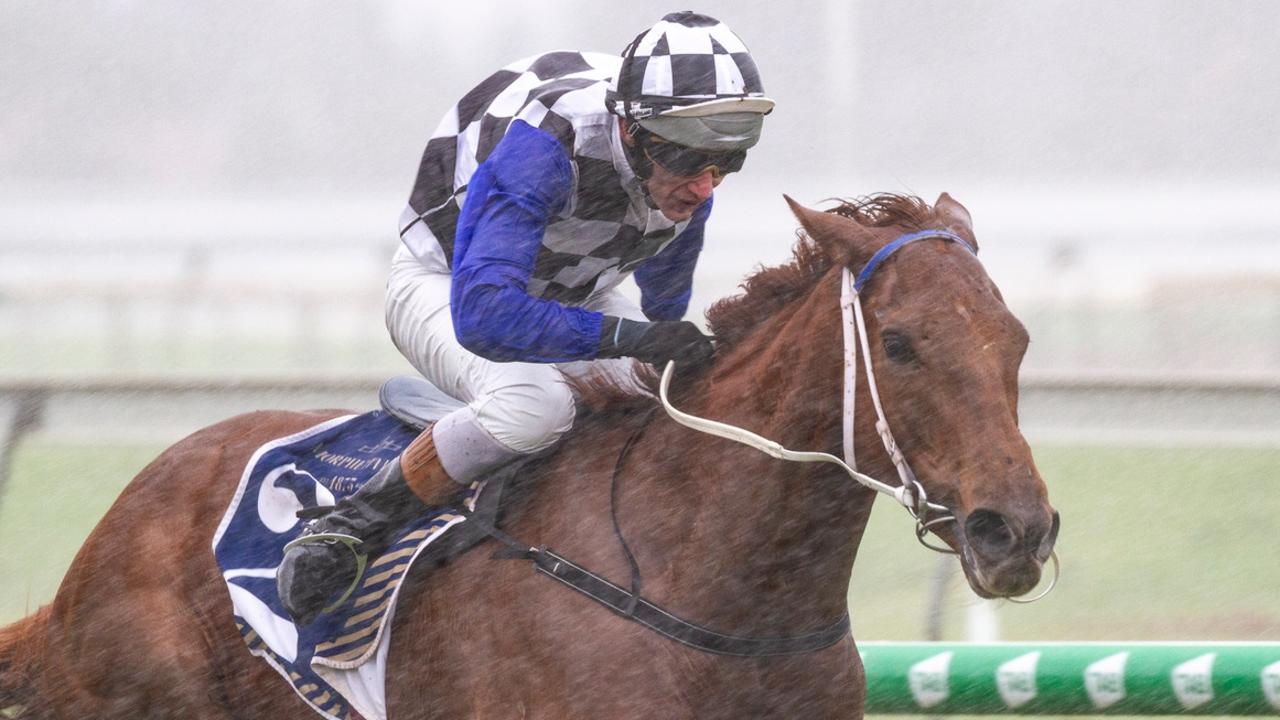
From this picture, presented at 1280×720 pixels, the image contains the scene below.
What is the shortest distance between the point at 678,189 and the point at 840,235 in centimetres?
37

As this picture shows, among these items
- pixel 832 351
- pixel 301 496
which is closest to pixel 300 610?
pixel 301 496

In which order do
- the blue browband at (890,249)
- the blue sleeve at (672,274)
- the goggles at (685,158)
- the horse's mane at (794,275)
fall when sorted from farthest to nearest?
the blue sleeve at (672,274) < the goggles at (685,158) < the horse's mane at (794,275) < the blue browband at (890,249)

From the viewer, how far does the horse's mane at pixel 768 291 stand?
8.09 ft

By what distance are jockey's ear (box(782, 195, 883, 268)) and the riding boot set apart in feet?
2.47

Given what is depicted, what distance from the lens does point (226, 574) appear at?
2949mm

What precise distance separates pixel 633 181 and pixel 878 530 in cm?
402

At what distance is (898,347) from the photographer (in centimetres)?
226

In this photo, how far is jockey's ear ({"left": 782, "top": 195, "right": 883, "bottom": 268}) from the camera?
2.38 meters

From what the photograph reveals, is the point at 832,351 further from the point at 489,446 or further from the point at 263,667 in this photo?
the point at 263,667

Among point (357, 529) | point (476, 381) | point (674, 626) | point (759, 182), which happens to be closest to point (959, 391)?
point (674, 626)

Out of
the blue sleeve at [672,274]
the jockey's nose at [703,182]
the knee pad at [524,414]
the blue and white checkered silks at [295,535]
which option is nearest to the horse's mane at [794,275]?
the jockey's nose at [703,182]

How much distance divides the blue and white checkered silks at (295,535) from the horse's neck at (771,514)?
A: 0.43 m

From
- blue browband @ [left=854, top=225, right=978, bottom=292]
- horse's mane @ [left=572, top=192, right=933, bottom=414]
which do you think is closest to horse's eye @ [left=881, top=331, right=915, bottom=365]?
blue browband @ [left=854, top=225, right=978, bottom=292]

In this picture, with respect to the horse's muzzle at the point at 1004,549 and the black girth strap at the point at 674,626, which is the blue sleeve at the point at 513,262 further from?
the horse's muzzle at the point at 1004,549
